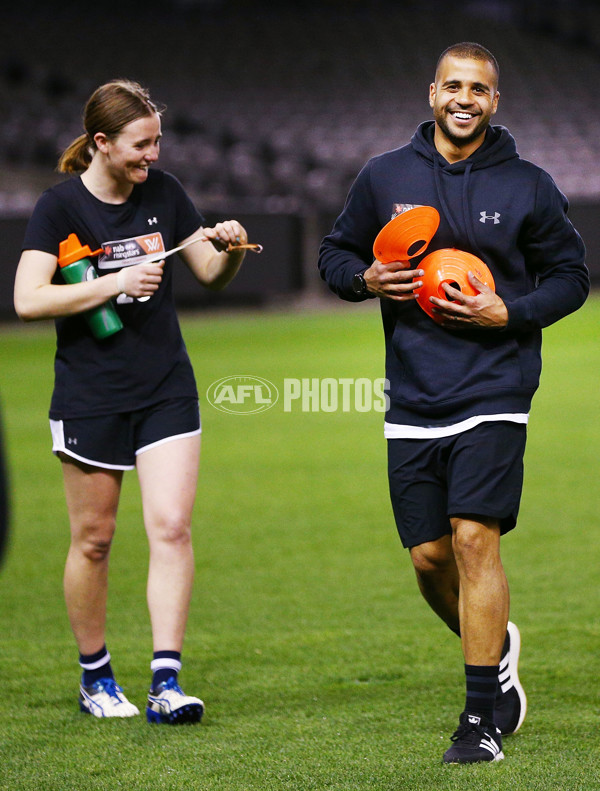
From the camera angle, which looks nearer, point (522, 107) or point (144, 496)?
point (144, 496)

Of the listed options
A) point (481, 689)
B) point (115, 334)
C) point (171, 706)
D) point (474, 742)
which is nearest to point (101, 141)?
point (115, 334)

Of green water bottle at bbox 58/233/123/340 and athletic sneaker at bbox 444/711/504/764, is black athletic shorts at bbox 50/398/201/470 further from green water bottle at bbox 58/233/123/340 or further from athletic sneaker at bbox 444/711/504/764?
athletic sneaker at bbox 444/711/504/764

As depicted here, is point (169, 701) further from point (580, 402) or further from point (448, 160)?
point (580, 402)

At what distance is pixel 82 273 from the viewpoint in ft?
12.2

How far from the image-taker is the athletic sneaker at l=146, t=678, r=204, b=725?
362 cm

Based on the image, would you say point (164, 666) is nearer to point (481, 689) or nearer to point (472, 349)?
point (481, 689)

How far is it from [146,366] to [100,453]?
31cm

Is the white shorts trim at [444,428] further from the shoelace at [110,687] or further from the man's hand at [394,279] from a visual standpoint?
the shoelace at [110,687]

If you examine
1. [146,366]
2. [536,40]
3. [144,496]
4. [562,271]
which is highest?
[536,40]

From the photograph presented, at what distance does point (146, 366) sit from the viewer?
3.81m

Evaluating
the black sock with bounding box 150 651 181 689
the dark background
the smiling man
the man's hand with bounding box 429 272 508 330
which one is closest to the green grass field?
the black sock with bounding box 150 651 181 689

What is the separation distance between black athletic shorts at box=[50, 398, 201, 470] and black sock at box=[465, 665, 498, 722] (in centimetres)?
120

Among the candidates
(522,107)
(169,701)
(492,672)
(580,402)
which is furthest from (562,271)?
(522,107)

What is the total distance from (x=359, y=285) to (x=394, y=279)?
0.16m
